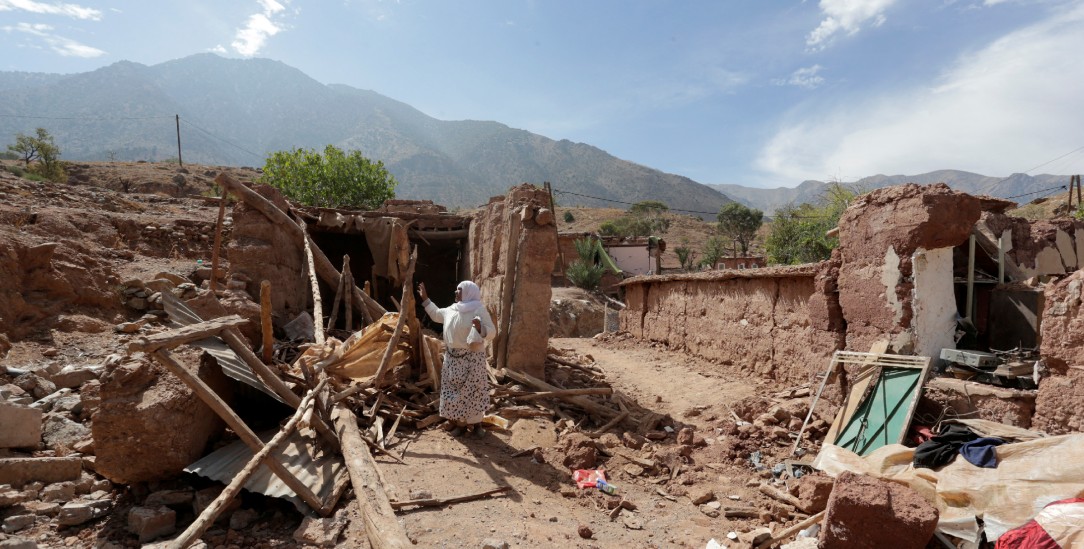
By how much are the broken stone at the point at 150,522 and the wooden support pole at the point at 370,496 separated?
4.00ft

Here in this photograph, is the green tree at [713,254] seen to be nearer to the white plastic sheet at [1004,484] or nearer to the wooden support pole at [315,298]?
the wooden support pole at [315,298]

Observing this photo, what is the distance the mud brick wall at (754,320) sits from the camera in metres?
6.21

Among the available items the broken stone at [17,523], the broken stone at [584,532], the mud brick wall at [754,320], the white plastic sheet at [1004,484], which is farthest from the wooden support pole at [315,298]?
the white plastic sheet at [1004,484]

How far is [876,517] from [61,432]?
6758mm

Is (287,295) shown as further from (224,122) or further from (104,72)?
(104,72)

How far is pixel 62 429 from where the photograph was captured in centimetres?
480

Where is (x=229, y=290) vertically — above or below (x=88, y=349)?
above

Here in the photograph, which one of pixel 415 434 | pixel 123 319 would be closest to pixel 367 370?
pixel 415 434

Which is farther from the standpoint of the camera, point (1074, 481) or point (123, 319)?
point (123, 319)

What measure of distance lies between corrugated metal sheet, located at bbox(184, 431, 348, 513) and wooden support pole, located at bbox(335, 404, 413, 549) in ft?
0.79

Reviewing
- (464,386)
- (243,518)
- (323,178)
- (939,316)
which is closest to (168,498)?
(243,518)

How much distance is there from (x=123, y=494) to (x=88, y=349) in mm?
3420

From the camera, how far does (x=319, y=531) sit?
3535 mm

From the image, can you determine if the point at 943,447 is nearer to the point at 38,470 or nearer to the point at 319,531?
the point at 319,531
